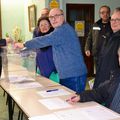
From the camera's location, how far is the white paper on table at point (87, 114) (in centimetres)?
187

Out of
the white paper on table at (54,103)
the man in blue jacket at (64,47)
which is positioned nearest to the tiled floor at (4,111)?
the man in blue jacket at (64,47)

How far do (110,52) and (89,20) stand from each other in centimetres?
452

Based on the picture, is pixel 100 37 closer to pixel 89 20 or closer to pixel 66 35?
pixel 66 35

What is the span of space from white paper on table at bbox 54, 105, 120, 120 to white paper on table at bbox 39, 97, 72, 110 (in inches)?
4.7

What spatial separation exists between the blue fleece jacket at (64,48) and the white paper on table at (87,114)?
3.26 feet

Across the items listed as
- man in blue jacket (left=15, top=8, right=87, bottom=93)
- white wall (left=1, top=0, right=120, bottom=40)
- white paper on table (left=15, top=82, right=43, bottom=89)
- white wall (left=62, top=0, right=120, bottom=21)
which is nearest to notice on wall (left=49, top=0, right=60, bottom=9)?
white wall (left=62, top=0, right=120, bottom=21)

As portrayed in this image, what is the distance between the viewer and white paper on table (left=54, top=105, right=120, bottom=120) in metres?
1.87

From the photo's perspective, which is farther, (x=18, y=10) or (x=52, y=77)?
(x=18, y=10)

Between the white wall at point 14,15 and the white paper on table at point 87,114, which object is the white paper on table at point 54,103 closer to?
the white paper on table at point 87,114

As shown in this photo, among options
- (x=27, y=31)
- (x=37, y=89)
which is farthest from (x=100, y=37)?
Result: (x=27, y=31)

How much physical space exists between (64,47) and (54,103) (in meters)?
0.86

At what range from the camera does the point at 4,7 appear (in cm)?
859

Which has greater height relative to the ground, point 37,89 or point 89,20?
point 89,20

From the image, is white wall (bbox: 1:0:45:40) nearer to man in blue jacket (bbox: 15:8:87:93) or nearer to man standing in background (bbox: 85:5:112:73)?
man standing in background (bbox: 85:5:112:73)
